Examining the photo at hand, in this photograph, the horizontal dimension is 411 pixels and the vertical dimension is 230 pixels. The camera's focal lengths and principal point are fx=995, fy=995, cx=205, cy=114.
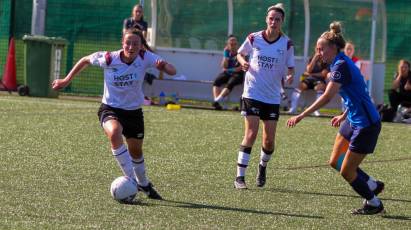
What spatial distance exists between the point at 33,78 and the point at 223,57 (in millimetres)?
3906

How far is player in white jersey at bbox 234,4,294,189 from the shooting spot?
1035 centimetres

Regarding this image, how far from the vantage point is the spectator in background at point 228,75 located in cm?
1950

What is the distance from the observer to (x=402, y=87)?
1905 cm

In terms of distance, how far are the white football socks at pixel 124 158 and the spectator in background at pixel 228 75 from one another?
1041 centimetres

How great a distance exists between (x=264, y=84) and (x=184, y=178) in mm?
1304

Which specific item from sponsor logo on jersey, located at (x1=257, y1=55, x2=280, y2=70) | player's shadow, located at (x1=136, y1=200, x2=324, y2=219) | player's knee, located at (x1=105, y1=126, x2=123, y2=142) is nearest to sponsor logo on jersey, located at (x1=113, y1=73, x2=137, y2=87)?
player's knee, located at (x1=105, y1=126, x2=123, y2=142)

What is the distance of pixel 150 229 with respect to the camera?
7.53m

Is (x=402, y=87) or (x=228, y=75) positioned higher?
(x=402, y=87)

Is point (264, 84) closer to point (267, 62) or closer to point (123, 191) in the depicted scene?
point (267, 62)

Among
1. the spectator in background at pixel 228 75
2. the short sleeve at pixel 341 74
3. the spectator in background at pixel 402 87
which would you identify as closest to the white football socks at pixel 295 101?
the spectator in background at pixel 228 75

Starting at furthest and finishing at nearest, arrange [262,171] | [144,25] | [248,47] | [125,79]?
[144,25]
[248,47]
[262,171]
[125,79]

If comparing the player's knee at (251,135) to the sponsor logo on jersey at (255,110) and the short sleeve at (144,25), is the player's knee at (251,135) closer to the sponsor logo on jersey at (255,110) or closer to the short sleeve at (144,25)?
the sponsor logo on jersey at (255,110)

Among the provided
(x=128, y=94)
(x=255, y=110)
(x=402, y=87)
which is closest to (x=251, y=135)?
(x=255, y=110)

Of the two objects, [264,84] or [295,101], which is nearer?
[264,84]
